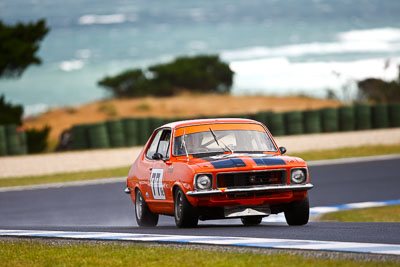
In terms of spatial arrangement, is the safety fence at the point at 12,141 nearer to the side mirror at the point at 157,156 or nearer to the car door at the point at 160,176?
the car door at the point at 160,176

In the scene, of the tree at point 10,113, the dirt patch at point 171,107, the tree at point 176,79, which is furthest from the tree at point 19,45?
the tree at point 176,79

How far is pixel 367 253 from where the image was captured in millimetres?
6984

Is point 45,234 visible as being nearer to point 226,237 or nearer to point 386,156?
point 226,237

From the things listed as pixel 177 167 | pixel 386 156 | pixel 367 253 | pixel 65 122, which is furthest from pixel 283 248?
pixel 65 122

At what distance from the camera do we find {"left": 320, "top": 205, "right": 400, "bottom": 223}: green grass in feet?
51.2

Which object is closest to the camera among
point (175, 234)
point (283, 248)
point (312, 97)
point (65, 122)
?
point (283, 248)

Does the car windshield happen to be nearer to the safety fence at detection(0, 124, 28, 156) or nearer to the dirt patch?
the safety fence at detection(0, 124, 28, 156)

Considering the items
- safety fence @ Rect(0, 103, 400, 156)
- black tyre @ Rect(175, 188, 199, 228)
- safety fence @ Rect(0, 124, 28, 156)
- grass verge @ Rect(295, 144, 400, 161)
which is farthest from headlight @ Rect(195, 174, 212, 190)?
safety fence @ Rect(0, 124, 28, 156)

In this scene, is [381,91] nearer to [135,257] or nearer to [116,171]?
[116,171]

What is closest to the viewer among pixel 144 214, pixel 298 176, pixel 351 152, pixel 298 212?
pixel 298 176

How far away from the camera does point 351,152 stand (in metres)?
32.0

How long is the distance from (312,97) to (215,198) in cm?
7210

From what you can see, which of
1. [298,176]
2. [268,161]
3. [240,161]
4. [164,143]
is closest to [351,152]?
[164,143]

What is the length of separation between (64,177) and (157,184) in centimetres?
1568
